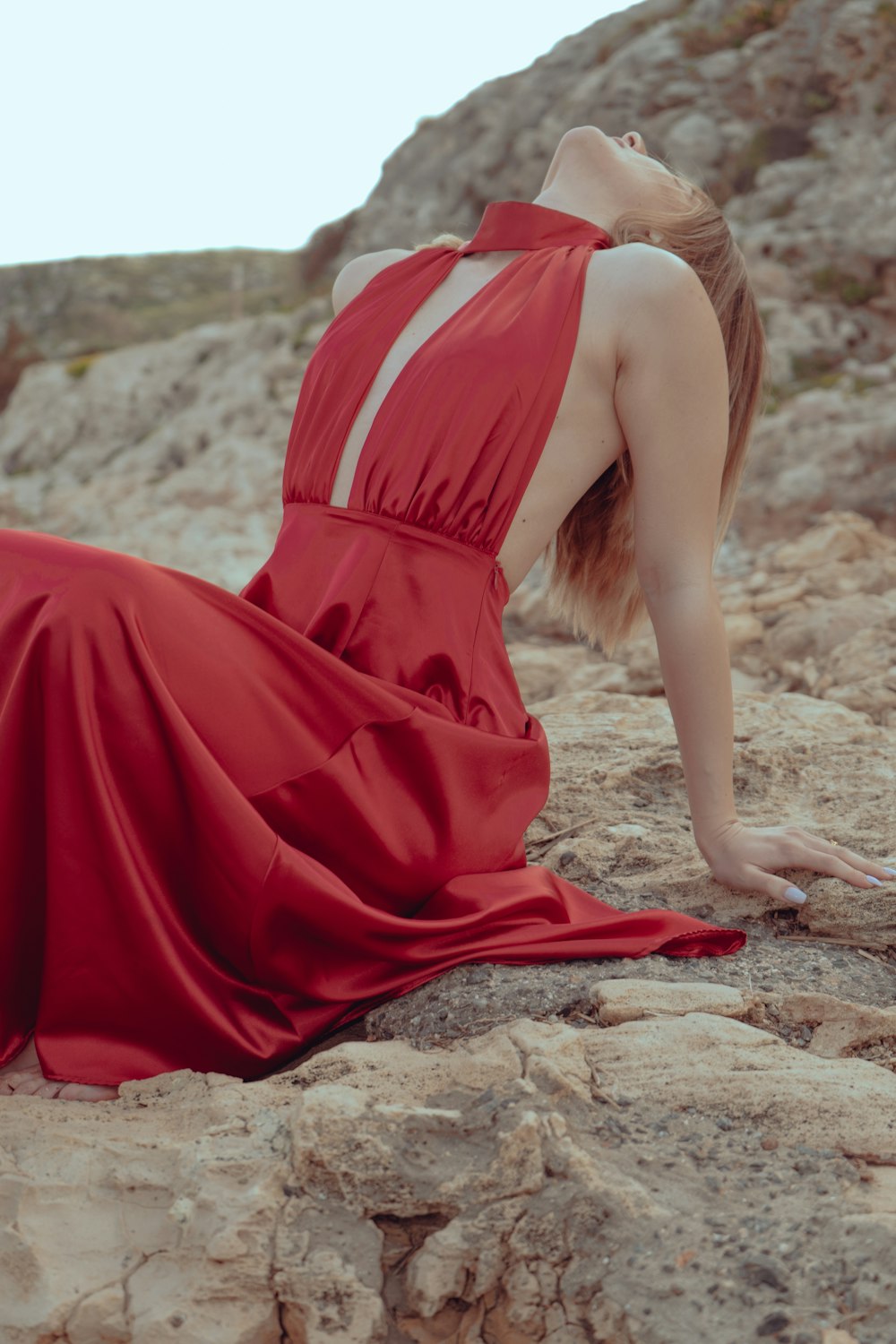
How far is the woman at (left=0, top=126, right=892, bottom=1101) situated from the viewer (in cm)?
166

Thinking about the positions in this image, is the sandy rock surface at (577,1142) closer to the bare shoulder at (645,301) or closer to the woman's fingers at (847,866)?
the woman's fingers at (847,866)

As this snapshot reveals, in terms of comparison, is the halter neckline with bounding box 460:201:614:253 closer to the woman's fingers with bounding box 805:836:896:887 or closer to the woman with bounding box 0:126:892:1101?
the woman with bounding box 0:126:892:1101

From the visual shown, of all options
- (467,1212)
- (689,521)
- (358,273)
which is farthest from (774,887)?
(358,273)

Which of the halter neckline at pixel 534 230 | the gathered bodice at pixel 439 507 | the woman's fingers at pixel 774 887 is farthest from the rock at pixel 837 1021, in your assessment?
the halter neckline at pixel 534 230

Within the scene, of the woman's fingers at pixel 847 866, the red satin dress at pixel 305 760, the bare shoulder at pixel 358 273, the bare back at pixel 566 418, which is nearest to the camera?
the red satin dress at pixel 305 760

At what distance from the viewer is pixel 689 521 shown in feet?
7.24

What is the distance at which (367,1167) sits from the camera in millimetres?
1290

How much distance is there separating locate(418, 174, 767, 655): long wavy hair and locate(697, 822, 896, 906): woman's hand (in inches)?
22.5

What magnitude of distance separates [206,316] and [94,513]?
25.8 ft

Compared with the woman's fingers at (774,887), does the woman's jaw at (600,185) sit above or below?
above

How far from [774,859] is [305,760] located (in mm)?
889

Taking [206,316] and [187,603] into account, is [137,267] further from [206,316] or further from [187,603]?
[187,603]

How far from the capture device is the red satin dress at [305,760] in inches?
64.8

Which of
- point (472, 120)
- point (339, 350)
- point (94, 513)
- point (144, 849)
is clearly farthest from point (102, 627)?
point (472, 120)
